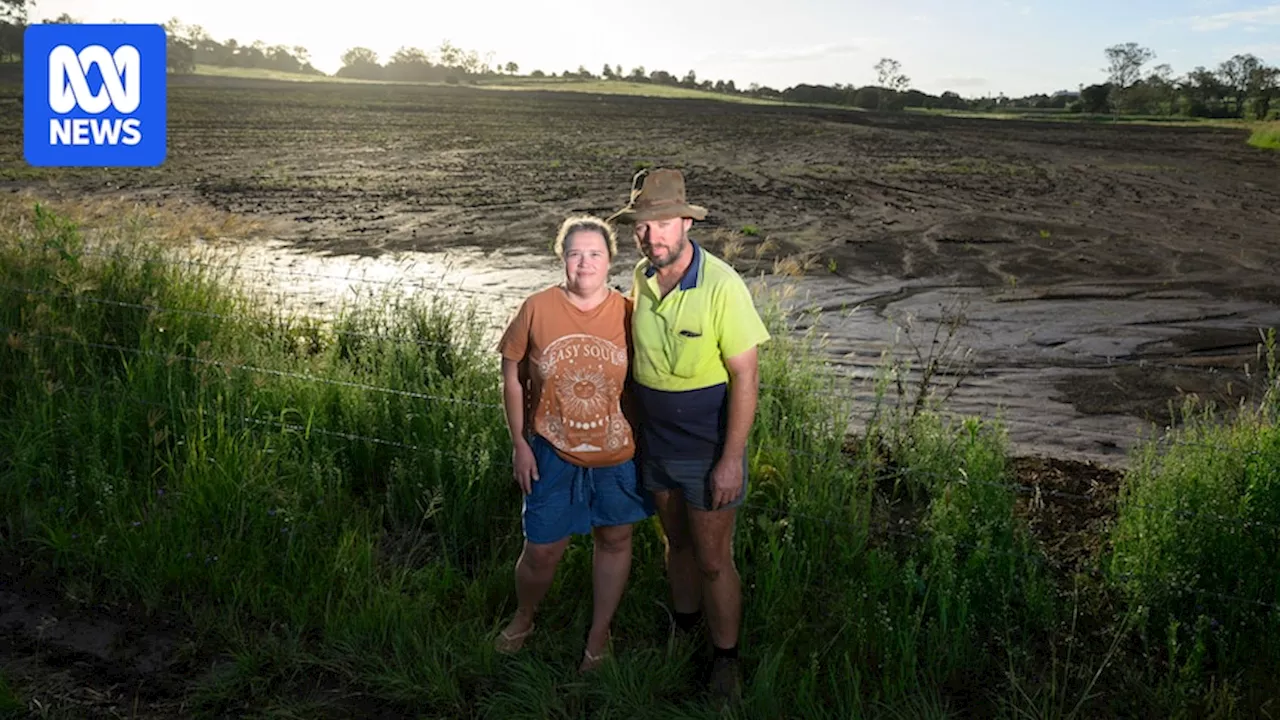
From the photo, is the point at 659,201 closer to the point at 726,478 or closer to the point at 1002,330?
the point at 726,478

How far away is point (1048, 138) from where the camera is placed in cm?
3909

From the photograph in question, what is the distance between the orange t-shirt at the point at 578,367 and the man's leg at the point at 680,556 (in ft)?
0.68

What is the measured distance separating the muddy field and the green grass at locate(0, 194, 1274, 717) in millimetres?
1238

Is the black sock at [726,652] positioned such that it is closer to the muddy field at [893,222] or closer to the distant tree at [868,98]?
the muddy field at [893,222]

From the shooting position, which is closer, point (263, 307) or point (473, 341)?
→ point (473, 341)

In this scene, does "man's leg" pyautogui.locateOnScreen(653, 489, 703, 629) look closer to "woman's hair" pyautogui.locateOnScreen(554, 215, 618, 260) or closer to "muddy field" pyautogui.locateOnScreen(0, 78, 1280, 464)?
"woman's hair" pyautogui.locateOnScreen(554, 215, 618, 260)

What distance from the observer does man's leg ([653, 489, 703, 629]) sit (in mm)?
3418

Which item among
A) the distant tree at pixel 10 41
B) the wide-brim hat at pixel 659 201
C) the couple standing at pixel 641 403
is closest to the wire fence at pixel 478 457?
the couple standing at pixel 641 403

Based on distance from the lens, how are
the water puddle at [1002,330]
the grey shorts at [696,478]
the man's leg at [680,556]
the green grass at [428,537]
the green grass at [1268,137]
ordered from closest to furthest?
the grey shorts at [696,478], the man's leg at [680,556], the green grass at [428,537], the water puddle at [1002,330], the green grass at [1268,137]

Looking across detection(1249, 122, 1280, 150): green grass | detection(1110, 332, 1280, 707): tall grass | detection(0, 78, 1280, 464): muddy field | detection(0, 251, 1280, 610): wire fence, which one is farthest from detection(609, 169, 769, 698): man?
detection(1249, 122, 1280, 150): green grass

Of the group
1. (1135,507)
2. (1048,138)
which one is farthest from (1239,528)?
(1048,138)

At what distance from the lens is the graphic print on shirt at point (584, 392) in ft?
10.9

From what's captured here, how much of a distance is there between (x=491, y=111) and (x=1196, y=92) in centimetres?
4650

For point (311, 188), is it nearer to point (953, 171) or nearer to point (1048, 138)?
point (953, 171)
